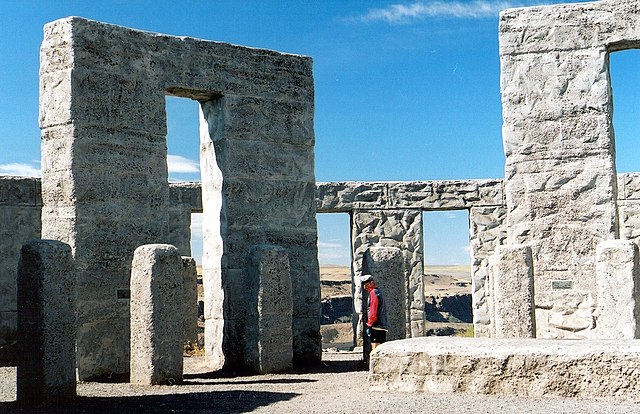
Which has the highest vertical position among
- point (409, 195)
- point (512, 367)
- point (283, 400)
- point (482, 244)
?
point (409, 195)

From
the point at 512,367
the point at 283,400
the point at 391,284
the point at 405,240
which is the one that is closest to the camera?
the point at 512,367

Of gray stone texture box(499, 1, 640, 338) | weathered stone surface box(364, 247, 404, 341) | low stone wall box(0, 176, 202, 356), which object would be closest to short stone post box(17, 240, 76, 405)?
weathered stone surface box(364, 247, 404, 341)

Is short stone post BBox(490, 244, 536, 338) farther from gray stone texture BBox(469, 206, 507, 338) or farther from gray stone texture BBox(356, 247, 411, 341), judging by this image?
gray stone texture BBox(469, 206, 507, 338)

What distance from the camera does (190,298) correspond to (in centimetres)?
1282

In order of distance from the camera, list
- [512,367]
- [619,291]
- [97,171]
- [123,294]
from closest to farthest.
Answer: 1. [512,367]
2. [619,291]
3. [97,171]
4. [123,294]

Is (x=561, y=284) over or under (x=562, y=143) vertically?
under

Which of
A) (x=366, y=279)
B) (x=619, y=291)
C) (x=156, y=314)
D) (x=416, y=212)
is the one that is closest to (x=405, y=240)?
(x=416, y=212)

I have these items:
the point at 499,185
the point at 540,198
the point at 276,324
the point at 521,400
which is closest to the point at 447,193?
the point at 499,185

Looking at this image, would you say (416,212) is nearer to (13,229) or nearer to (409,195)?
(409,195)

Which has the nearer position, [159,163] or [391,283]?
[159,163]

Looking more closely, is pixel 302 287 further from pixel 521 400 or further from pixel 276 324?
pixel 521 400

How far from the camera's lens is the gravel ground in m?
7.36

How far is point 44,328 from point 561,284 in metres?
5.93

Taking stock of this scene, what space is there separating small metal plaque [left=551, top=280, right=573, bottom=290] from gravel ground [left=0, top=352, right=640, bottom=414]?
2.51 meters
